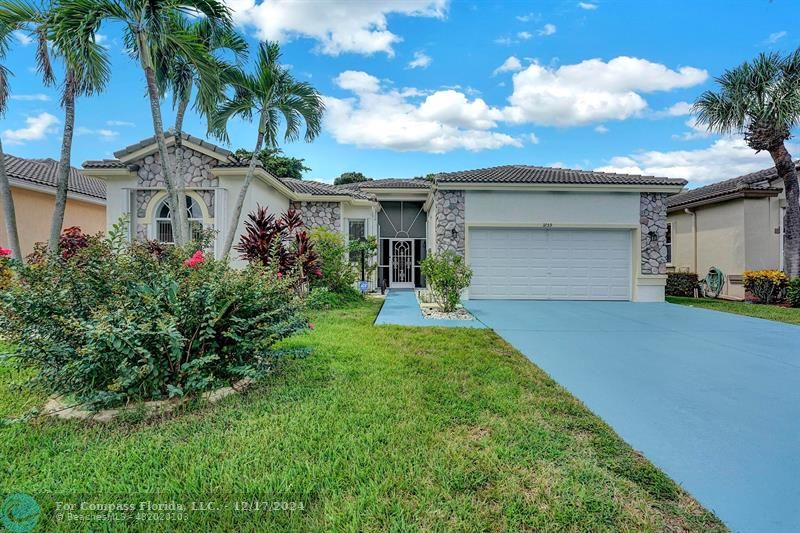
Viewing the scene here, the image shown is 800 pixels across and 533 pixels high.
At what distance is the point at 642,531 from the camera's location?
229 cm

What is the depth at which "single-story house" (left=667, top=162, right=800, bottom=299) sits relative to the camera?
15742mm

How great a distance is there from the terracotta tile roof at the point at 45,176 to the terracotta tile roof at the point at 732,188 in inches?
1005

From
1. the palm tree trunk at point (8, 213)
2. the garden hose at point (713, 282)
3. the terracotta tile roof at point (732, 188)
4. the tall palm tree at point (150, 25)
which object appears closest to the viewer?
the tall palm tree at point (150, 25)

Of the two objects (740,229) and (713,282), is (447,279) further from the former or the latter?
(740,229)

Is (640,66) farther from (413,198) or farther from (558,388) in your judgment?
(558,388)

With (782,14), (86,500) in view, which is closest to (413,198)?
(782,14)

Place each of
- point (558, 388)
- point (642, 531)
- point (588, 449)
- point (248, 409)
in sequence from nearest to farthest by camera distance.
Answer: point (642, 531), point (588, 449), point (248, 409), point (558, 388)

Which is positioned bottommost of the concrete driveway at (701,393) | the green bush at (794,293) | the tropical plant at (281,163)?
the concrete driveway at (701,393)

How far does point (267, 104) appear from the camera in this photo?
1225 cm

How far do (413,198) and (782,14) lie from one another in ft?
46.7

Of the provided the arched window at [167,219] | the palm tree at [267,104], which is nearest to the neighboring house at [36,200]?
the arched window at [167,219]

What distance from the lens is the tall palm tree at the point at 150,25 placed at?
8219 millimetres

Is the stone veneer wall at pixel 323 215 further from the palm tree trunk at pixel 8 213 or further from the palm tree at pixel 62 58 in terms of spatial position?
the palm tree trunk at pixel 8 213

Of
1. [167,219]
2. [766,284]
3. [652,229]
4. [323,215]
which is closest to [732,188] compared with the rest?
[766,284]
